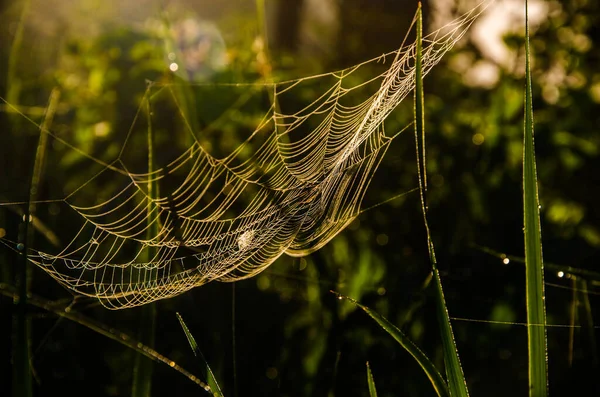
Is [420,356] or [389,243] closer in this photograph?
[420,356]

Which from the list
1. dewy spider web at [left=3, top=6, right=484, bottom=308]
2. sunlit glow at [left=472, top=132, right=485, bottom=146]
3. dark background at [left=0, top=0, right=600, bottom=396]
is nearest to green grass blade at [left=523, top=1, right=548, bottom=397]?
dark background at [left=0, top=0, right=600, bottom=396]

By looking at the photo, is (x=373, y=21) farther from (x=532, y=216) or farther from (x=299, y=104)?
(x=532, y=216)

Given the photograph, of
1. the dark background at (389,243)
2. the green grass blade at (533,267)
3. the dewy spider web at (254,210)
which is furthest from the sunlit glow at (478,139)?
the green grass blade at (533,267)

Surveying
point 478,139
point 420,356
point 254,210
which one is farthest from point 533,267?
point 478,139

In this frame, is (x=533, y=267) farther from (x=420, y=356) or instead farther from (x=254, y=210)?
(x=254, y=210)

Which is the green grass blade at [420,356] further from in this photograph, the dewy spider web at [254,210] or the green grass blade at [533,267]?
the dewy spider web at [254,210]

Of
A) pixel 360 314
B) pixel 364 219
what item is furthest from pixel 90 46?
pixel 360 314
